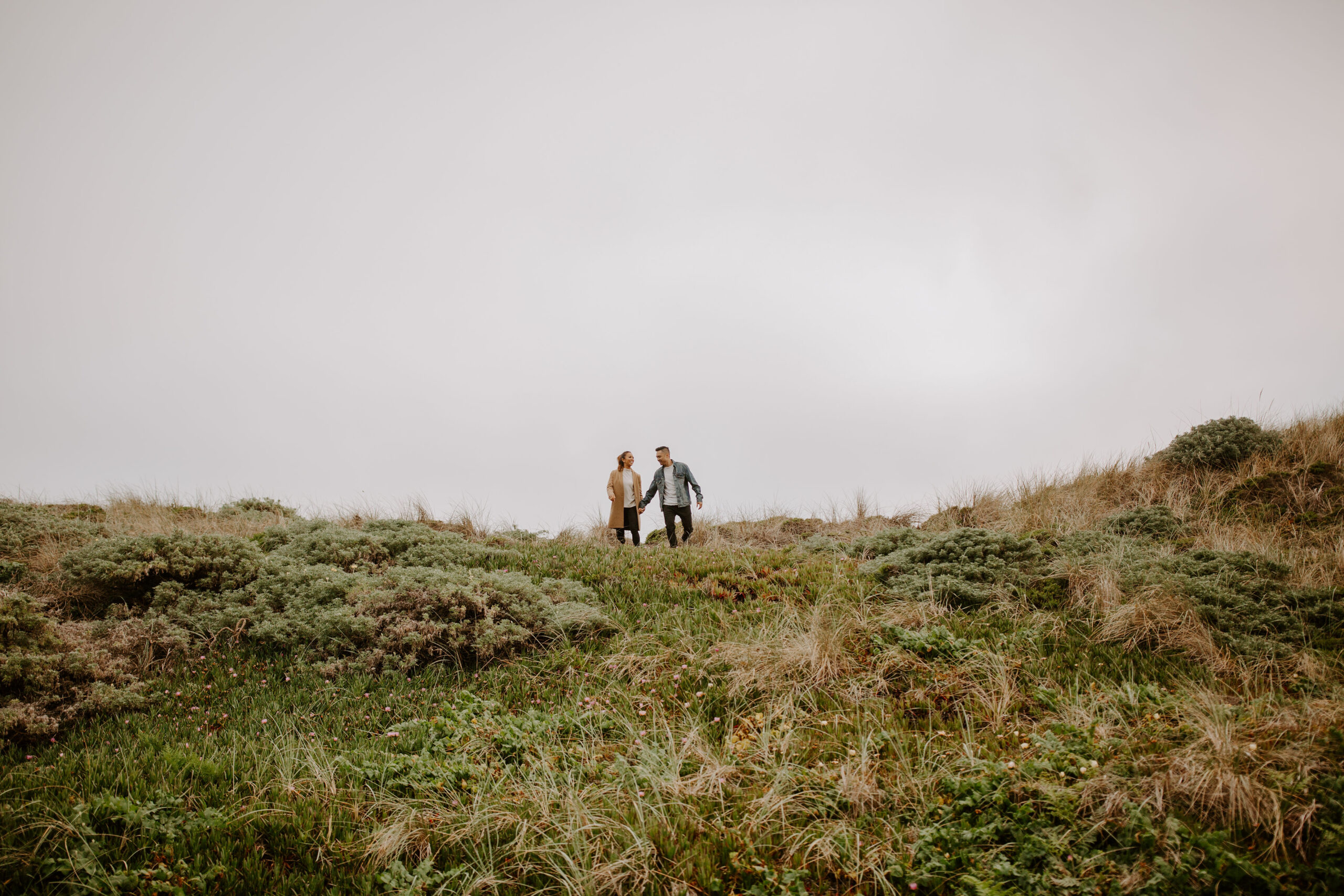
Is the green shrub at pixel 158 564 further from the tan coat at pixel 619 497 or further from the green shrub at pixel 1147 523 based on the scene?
the green shrub at pixel 1147 523

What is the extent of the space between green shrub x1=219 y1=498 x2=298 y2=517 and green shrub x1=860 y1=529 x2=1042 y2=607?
41.0ft

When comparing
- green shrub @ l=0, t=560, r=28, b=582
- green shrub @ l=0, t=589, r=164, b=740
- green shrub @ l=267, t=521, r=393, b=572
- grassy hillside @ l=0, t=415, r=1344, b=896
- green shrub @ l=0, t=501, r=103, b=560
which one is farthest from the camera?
green shrub @ l=267, t=521, r=393, b=572

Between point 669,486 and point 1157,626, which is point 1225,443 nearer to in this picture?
point 1157,626

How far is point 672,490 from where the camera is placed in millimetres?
13203

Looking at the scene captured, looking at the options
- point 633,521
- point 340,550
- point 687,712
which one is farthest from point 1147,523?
point 340,550

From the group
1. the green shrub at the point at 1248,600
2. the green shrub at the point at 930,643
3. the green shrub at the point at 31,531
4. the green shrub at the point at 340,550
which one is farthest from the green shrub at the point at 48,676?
the green shrub at the point at 1248,600

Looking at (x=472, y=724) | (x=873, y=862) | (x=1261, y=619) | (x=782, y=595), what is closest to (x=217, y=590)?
(x=472, y=724)

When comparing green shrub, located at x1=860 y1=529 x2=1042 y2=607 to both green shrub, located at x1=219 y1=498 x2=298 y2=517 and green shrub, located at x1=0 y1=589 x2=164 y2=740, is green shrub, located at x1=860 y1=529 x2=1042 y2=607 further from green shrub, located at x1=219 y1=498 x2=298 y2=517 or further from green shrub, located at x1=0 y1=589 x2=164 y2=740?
green shrub, located at x1=219 y1=498 x2=298 y2=517

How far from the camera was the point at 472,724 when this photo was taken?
430 centimetres

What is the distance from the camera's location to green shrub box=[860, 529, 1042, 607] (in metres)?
6.28

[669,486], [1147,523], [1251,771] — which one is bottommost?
[1251,771]

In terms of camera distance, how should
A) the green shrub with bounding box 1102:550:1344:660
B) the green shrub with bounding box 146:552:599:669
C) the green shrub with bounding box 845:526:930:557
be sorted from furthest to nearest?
the green shrub with bounding box 845:526:930:557 → the green shrub with bounding box 146:552:599:669 → the green shrub with bounding box 1102:550:1344:660

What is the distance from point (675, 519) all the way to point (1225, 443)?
9.69 m

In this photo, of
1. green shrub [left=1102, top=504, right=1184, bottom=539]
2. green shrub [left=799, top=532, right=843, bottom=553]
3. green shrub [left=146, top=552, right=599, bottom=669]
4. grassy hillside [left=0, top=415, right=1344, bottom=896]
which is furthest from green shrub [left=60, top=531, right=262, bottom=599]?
green shrub [left=1102, top=504, right=1184, bottom=539]
